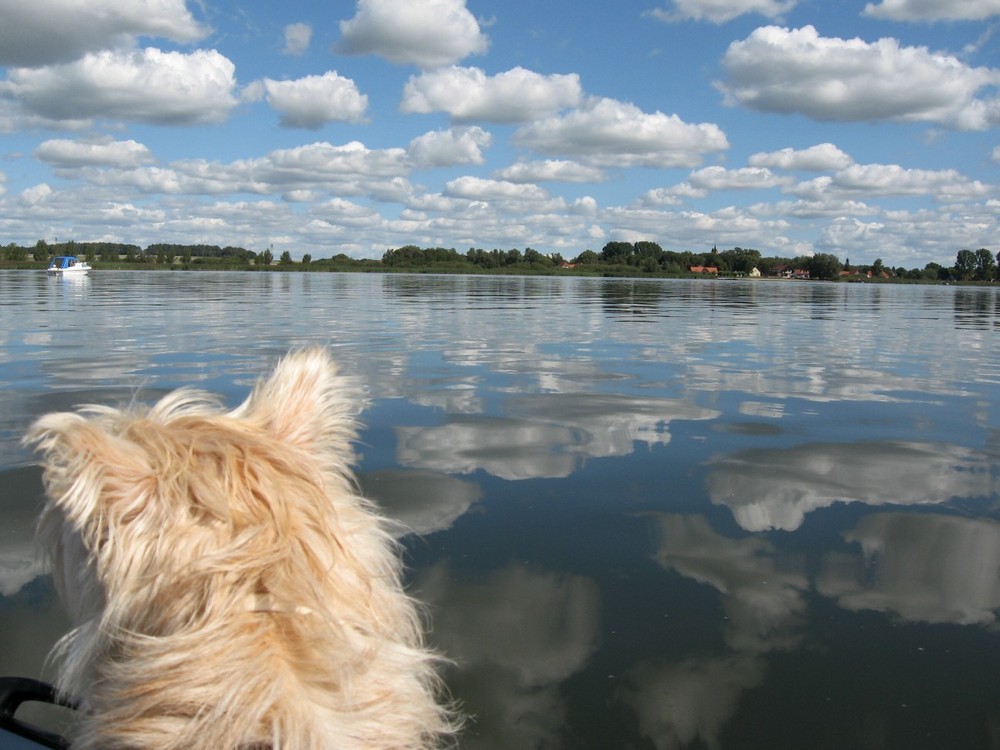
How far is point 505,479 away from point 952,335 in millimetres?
20354

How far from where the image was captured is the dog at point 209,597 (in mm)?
1276

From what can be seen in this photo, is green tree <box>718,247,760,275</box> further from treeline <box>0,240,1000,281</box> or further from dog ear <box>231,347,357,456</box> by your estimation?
dog ear <box>231,347,357,456</box>

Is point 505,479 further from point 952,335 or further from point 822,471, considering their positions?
point 952,335

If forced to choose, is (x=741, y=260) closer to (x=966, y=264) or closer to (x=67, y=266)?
(x=966, y=264)

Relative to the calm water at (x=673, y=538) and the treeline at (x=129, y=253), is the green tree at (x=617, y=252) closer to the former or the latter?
the treeline at (x=129, y=253)

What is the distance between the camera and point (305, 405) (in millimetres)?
1664

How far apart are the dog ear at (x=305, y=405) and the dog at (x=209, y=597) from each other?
95 mm

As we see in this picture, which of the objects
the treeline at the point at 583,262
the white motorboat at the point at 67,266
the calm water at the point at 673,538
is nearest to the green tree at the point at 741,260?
the treeline at the point at 583,262

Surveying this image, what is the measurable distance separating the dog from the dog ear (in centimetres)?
10

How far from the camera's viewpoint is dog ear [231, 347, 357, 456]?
1.65 metres

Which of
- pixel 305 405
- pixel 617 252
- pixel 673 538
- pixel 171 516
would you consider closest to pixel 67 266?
pixel 673 538

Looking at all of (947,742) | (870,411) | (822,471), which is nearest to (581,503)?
(822,471)

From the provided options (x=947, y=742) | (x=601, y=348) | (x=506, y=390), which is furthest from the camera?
(x=601, y=348)

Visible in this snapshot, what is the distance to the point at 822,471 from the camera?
7.27 metres
